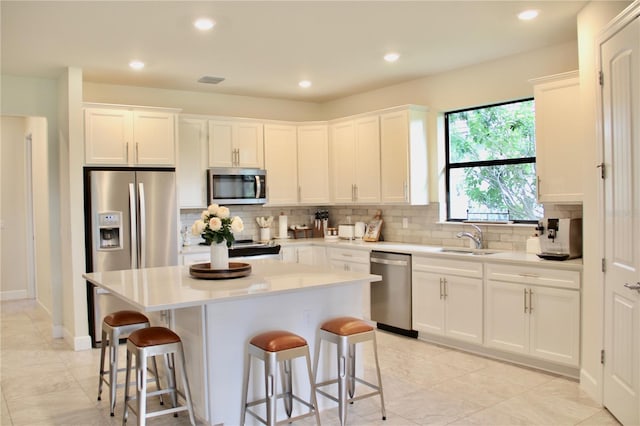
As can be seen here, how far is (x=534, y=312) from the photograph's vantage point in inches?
167

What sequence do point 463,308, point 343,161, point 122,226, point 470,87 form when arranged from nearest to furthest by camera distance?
point 463,308
point 122,226
point 470,87
point 343,161

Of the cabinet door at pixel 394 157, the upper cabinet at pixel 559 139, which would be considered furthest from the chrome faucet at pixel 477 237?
the upper cabinet at pixel 559 139

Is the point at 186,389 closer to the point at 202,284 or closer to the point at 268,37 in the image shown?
the point at 202,284

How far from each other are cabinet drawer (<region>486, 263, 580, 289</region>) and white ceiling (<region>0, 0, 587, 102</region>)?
1904 millimetres

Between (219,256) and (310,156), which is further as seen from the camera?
(310,156)

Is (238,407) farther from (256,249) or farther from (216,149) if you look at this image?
(216,149)

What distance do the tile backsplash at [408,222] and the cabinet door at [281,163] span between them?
1.19ft

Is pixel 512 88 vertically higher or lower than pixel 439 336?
higher

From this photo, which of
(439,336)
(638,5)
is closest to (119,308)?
(439,336)

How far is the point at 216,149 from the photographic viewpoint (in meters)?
6.18

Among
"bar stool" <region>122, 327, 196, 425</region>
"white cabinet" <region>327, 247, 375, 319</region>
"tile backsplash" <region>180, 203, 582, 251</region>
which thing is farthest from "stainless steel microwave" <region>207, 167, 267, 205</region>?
"bar stool" <region>122, 327, 196, 425</region>

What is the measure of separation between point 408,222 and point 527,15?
Result: 108 inches

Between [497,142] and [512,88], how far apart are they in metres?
0.55

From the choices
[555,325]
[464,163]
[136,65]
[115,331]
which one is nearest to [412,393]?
[555,325]
